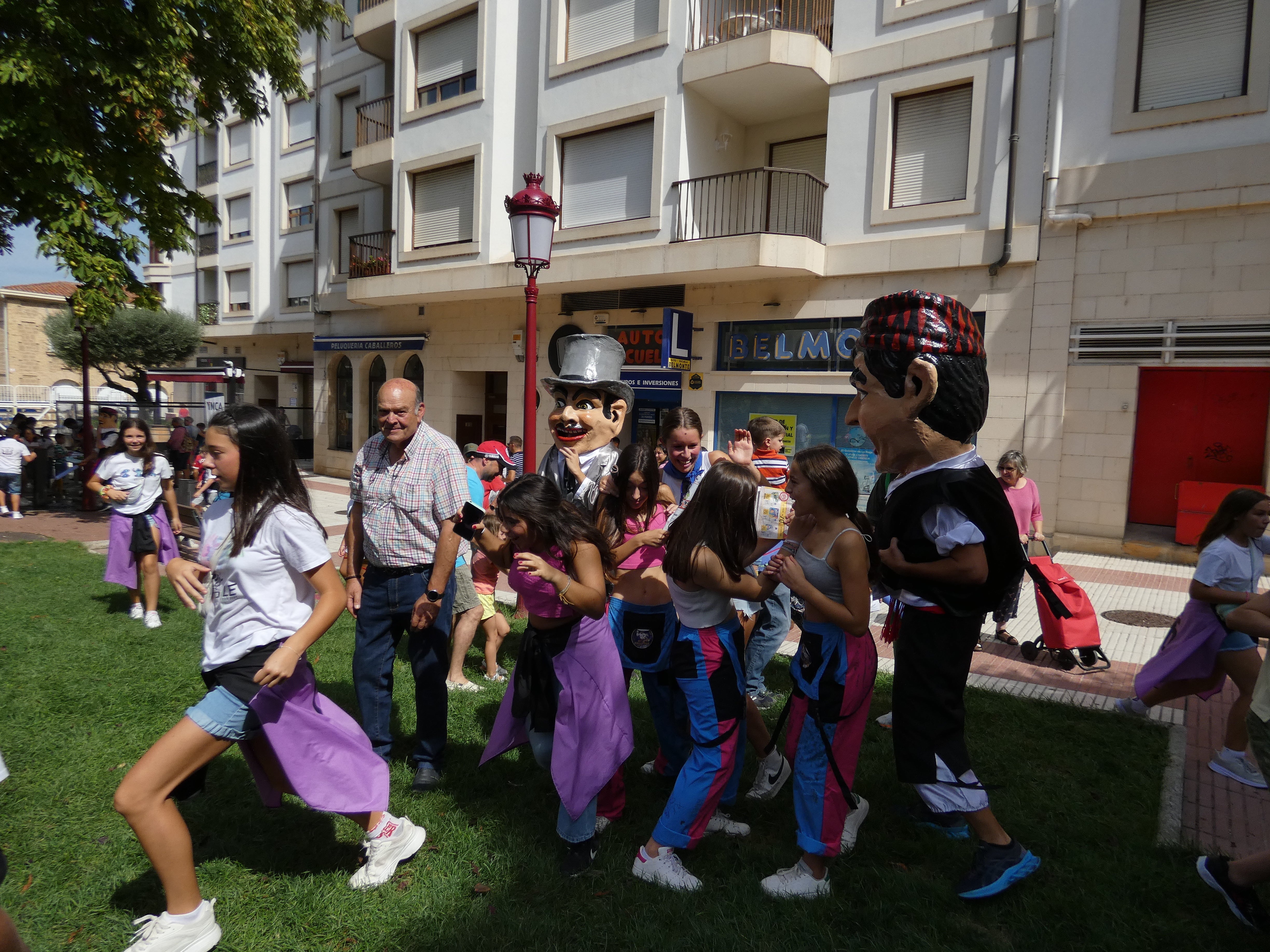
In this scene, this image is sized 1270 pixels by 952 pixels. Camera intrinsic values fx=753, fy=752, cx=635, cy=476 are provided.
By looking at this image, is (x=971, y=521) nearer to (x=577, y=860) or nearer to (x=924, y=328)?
(x=924, y=328)

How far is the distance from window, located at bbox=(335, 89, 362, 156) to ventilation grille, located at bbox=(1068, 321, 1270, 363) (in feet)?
63.1

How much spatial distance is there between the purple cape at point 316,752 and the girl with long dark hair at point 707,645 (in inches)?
44.9

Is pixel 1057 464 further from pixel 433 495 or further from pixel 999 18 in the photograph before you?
pixel 433 495

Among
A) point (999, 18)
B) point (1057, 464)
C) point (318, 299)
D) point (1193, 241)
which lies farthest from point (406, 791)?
point (318, 299)

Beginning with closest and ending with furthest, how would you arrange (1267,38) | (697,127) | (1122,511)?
(1267,38), (1122,511), (697,127)

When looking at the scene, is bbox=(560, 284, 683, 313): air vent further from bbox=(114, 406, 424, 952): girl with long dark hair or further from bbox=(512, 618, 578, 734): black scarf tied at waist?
bbox=(114, 406, 424, 952): girl with long dark hair

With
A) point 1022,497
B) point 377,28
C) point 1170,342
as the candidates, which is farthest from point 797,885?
point 377,28

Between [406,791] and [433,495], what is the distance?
1486mm

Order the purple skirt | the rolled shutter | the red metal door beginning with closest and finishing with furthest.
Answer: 1. the purple skirt
2. the red metal door
3. the rolled shutter

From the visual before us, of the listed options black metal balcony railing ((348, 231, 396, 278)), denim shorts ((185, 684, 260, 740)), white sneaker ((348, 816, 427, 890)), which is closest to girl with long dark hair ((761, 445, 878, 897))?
white sneaker ((348, 816, 427, 890))

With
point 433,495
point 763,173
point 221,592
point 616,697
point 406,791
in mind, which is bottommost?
point 406,791

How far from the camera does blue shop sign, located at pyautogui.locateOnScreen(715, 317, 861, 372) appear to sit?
40.1 feet

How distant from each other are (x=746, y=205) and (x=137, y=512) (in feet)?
35.0

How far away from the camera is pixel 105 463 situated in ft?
22.4
